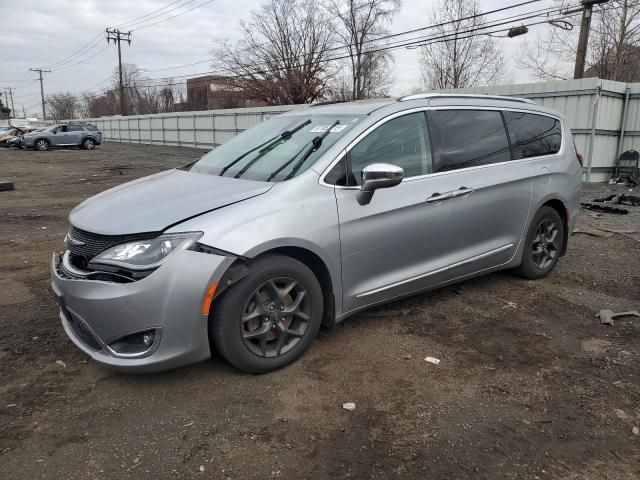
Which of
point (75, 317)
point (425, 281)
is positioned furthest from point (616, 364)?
point (75, 317)

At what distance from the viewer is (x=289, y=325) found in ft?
10.8

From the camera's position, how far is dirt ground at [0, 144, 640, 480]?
244 cm

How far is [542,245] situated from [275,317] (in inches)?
126

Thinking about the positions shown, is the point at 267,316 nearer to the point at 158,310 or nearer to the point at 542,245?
the point at 158,310

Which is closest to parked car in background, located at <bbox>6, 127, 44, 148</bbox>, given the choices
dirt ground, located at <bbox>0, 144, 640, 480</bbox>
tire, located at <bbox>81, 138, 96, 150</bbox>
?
tire, located at <bbox>81, 138, 96, 150</bbox>

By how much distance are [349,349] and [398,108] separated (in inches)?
72.6

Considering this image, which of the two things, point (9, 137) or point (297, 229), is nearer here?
point (297, 229)

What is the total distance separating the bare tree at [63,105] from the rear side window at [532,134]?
94667mm

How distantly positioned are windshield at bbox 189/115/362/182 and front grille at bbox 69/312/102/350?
4.64 feet

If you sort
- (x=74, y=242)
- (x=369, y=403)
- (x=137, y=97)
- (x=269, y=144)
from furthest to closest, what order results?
1. (x=137, y=97)
2. (x=269, y=144)
3. (x=74, y=242)
4. (x=369, y=403)

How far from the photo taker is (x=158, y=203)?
10.5 ft

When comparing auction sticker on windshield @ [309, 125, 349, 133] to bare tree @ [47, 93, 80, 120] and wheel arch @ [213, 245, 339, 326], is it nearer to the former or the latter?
wheel arch @ [213, 245, 339, 326]

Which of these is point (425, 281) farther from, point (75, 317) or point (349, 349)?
point (75, 317)

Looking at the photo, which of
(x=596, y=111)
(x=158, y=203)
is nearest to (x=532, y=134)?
(x=158, y=203)
